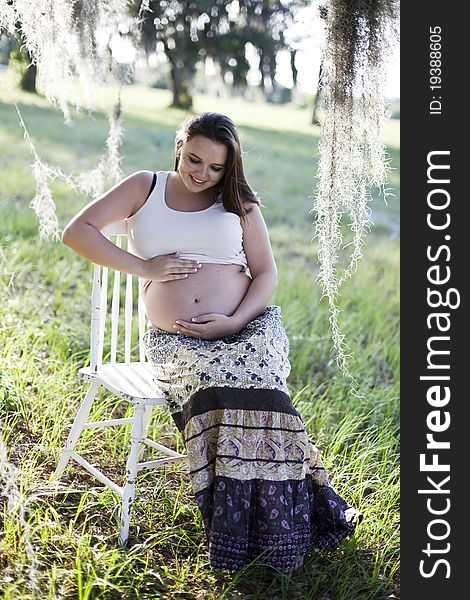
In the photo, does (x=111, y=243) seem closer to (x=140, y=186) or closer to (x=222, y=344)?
(x=140, y=186)

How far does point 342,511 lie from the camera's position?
8.02ft

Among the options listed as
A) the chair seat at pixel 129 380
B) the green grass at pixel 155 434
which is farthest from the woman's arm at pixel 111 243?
the green grass at pixel 155 434

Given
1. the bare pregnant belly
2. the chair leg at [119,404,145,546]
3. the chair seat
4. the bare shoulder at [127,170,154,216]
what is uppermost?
the bare shoulder at [127,170,154,216]

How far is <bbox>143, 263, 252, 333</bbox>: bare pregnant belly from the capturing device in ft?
8.41

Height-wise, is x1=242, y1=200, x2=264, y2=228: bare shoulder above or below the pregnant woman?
above

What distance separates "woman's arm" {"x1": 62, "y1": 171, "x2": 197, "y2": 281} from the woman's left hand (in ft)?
0.51

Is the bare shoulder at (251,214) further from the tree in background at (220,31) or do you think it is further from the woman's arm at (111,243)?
the tree in background at (220,31)

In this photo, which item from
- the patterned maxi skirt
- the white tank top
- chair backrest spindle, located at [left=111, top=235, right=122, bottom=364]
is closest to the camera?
the patterned maxi skirt

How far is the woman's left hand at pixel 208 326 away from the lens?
2508 millimetres

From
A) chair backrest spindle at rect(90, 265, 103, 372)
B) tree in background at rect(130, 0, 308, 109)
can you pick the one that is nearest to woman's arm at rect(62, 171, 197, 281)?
chair backrest spindle at rect(90, 265, 103, 372)

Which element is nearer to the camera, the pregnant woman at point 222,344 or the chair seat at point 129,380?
the pregnant woman at point 222,344

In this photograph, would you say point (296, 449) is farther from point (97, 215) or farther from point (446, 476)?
point (97, 215)

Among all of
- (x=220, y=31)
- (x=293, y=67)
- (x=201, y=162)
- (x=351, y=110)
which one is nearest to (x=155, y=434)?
(x=201, y=162)

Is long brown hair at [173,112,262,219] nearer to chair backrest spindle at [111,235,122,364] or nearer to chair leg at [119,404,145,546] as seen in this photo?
chair backrest spindle at [111,235,122,364]
